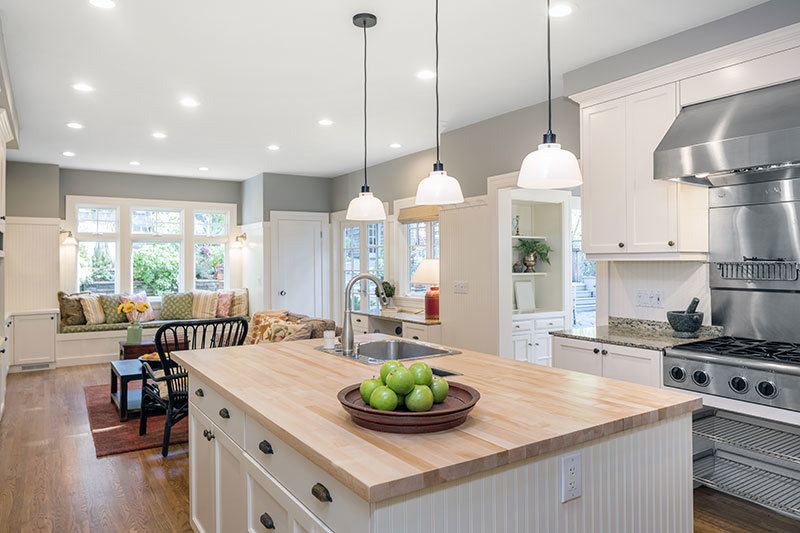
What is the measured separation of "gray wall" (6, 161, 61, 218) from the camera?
6746mm

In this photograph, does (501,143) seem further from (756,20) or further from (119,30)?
(119,30)

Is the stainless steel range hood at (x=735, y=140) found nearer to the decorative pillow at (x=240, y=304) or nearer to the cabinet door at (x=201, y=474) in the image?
the cabinet door at (x=201, y=474)

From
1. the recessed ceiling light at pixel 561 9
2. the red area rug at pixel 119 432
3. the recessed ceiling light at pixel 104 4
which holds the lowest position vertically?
the red area rug at pixel 119 432

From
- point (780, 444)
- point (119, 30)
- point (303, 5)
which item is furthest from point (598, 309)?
point (119, 30)

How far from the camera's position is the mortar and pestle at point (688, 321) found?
311 centimetres

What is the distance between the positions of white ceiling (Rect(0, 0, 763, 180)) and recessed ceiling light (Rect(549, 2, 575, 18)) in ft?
0.22

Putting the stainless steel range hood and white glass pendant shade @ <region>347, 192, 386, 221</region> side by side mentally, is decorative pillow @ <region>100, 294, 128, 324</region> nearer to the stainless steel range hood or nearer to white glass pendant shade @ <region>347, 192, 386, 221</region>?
white glass pendant shade @ <region>347, 192, 386, 221</region>

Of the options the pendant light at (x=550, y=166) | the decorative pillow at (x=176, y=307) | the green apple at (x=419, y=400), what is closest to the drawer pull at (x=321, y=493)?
the green apple at (x=419, y=400)

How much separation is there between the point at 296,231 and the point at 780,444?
646 cm

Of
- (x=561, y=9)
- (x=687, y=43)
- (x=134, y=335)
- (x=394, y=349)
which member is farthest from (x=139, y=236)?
(x=687, y=43)

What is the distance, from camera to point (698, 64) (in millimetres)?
2953

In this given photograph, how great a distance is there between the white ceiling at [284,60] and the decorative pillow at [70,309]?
7.46ft

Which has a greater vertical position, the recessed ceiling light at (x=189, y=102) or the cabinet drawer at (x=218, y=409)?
the recessed ceiling light at (x=189, y=102)

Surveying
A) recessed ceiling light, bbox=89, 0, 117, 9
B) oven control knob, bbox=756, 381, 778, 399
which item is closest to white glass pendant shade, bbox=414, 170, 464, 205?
oven control knob, bbox=756, 381, 778, 399
